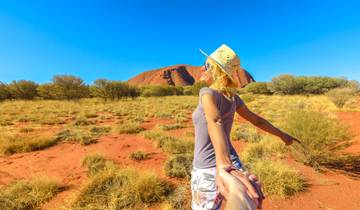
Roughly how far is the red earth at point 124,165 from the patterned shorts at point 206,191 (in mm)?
2295

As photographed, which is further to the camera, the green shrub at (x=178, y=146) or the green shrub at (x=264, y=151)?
the green shrub at (x=178, y=146)

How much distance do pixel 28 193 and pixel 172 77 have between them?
4454 inches

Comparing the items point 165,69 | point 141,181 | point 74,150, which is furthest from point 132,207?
point 165,69

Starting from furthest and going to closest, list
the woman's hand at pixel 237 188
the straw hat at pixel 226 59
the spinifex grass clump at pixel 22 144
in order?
the spinifex grass clump at pixel 22 144 → the straw hat at pixel 226 59 → the woman's hand at pixel 237 188

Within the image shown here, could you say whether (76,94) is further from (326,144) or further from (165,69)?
(165,69)

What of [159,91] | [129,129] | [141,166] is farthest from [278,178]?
[159,91]

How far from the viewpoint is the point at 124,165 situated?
4574mm

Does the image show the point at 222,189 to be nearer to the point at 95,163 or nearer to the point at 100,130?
the point at 95,163

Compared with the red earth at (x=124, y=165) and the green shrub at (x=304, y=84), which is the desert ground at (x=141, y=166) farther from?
the green shrub at (x=304, y=84)

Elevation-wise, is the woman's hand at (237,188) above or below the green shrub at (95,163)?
above

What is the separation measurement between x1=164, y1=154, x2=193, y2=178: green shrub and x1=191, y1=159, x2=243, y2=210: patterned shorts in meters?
2.69

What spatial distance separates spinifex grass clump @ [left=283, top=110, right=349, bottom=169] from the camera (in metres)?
4.46

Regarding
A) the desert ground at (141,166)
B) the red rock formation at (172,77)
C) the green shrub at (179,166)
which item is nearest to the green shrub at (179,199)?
the desert ground at (141,166)

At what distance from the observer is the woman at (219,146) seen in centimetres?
68
